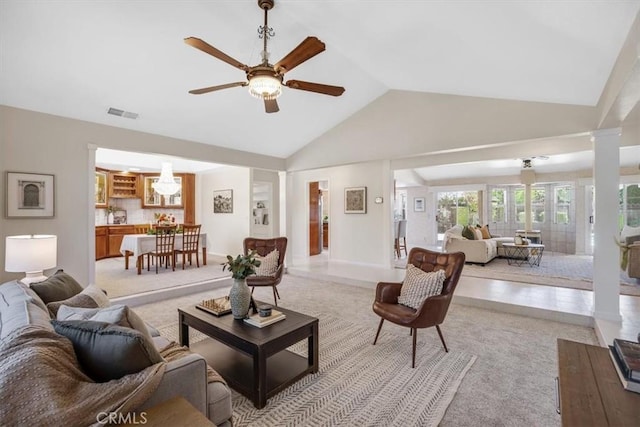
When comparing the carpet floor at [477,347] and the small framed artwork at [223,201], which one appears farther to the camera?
the small framed artwork at [223,201]

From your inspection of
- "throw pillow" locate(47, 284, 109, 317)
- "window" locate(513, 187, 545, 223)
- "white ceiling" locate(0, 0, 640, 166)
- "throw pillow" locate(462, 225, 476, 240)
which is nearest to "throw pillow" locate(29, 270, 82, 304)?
"throw pillow" locate(47, 284, 109, 317)

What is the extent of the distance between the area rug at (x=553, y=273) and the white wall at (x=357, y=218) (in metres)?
1.78

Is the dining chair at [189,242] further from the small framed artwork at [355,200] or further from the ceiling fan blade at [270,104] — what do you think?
the ceiling fan blade at [270,104]

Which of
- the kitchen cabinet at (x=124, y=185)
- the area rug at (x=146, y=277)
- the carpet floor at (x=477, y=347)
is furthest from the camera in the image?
the kitchen cabinet at (x=124, y=185)

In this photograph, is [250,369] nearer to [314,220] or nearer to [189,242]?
[189,242]

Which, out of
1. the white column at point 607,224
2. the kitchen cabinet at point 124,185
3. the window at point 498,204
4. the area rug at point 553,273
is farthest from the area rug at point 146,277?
the window at point 498,204

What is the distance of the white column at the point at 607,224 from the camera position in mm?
3232

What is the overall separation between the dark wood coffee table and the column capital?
3711 mm

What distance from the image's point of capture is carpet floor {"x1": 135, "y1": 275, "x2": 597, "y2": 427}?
198 cm

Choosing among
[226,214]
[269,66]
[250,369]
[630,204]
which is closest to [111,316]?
[250,369]

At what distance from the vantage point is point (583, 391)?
4.21ft

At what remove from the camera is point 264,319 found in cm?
236

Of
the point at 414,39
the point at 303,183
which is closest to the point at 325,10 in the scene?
the point at 414,39

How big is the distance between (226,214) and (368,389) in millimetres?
6642
